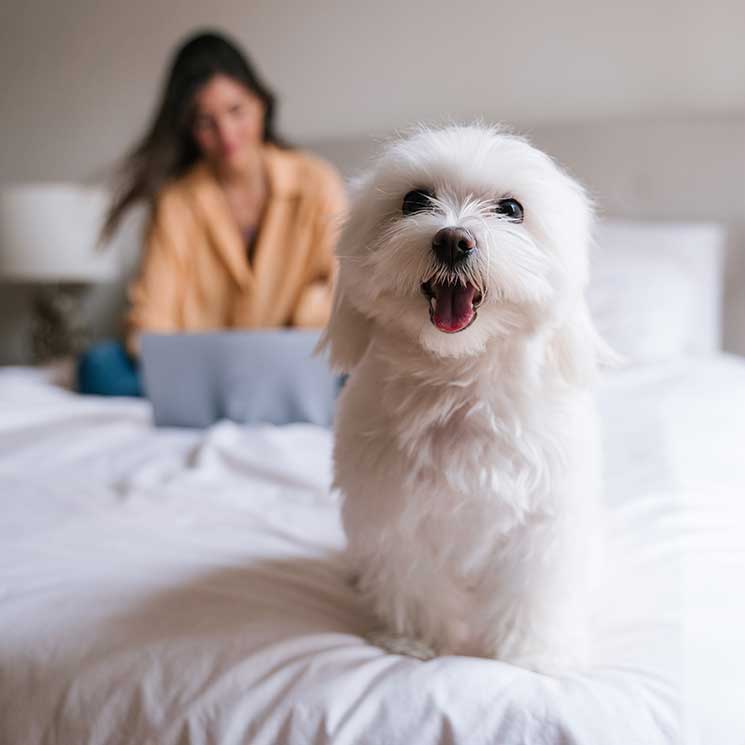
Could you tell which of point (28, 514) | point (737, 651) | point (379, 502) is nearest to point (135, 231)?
point (28, 514)

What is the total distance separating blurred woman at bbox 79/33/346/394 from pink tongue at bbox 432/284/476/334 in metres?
1.40

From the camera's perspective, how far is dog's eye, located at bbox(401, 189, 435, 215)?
2.55 ft

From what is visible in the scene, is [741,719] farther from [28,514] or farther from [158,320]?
[158,320]

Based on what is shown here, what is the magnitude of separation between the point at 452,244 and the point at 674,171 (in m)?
1.86

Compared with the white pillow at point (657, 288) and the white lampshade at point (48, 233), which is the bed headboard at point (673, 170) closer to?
the white pillow at point (657, 288)

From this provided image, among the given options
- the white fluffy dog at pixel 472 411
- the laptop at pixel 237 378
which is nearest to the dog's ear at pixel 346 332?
the white fluffy dog at pixel 472 411

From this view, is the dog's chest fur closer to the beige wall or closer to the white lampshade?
the beige wall

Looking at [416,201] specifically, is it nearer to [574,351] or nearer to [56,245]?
→ [574,351]

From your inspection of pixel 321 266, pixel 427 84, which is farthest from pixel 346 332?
pixel 427 84

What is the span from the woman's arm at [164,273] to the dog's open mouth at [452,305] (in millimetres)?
1611

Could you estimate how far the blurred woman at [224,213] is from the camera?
84.4 inches

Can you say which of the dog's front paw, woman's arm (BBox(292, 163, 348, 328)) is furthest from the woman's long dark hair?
the dog's front paw

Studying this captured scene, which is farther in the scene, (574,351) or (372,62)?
(372,62)

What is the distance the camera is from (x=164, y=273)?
2.23 m
